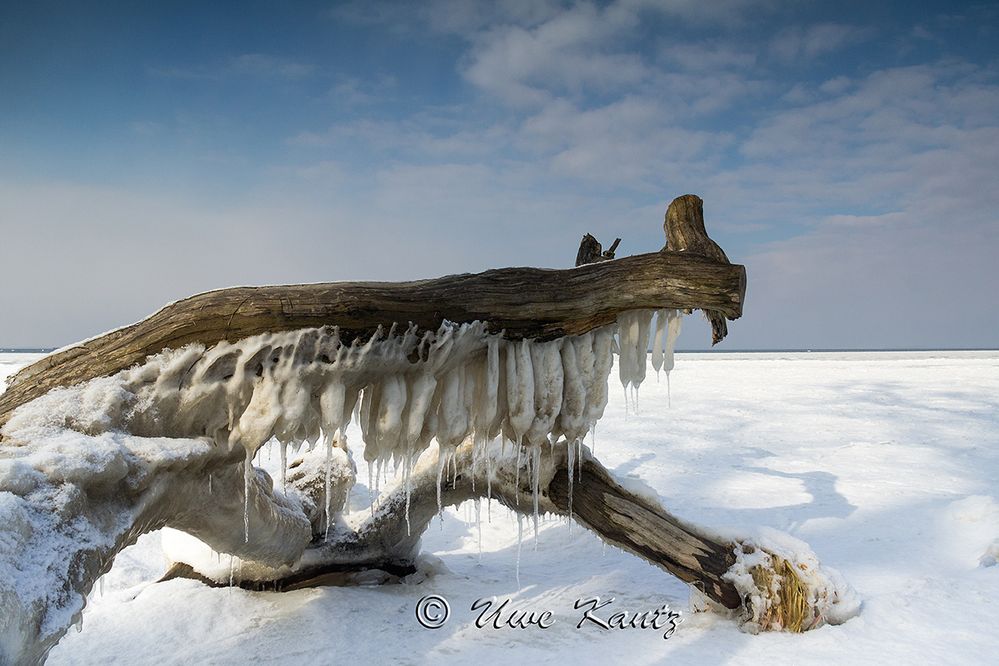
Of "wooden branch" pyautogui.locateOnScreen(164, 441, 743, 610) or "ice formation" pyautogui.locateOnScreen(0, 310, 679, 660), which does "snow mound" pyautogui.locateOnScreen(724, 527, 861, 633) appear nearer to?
"wooden branch" pyautogui.locateOnScreen(164, 441, 743, 610)

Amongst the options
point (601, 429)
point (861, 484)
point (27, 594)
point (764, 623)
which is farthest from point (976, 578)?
point (601, 429)

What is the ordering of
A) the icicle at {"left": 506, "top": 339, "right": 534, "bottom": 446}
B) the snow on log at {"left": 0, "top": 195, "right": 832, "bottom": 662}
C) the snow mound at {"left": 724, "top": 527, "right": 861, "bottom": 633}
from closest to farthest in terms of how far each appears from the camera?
1. the snow on log at {"left": 0, "top": 195, "right": 832, "bottom": 662}
2. the icicle at {"left": 506, "top": 339, "right": 534, "bottom": 446}
3. the snow mound at {"left": 724, "top": 527, "right": 861, "bottom": 633}

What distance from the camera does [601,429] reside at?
8828mm

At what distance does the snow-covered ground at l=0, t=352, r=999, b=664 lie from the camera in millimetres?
3117

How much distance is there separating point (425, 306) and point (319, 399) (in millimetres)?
627

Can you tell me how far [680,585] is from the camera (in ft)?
13.5

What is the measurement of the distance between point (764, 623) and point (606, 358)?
1.59 metres

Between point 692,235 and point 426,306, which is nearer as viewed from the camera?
point 426,306

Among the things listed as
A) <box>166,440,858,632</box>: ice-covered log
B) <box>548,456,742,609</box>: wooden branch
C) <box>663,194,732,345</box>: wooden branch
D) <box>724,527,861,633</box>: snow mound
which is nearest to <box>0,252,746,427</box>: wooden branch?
<box>663,194,732,345</box>: wooden branch

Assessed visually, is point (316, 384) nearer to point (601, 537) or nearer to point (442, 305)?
point (442, 305)
